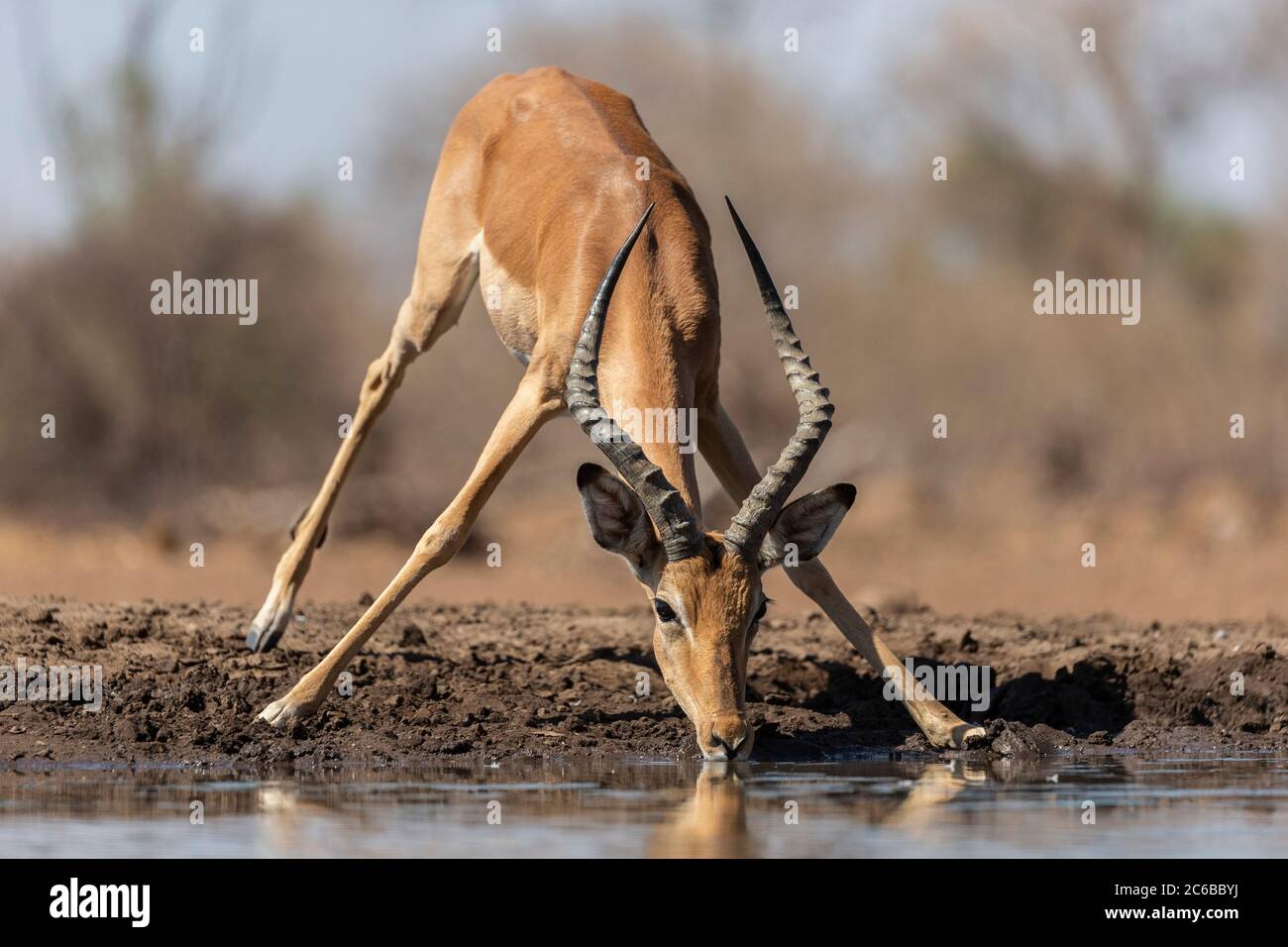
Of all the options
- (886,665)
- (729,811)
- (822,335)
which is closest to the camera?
(729,811)

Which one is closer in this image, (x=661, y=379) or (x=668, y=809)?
(x=668, y=809)

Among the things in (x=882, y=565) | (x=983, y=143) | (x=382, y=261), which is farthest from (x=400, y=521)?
(x=983, y=143)

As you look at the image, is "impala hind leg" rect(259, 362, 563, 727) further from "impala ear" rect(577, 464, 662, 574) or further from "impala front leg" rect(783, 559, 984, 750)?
"impala front leg" rect(783, 559, 984, 750)

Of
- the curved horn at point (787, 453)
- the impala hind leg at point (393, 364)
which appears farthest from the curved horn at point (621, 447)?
the impala hind leg at point (393, 364)

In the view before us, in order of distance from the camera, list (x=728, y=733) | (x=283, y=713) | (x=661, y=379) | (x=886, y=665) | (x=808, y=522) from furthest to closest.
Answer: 1. (x=886, y=665)
2. (x=283, y=713)
3. (x=661, y=379)
4. (x=808, y=522)
5. (x=728, y=733)

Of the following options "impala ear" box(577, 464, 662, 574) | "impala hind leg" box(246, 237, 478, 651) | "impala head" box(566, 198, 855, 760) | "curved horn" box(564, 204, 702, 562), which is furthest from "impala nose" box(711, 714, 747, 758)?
"impala hind leg" box(246, 237, 478, 651)

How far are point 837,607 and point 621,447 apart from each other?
223cm

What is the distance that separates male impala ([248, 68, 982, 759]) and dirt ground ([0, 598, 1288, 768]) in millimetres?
413

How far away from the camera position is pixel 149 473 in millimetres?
26609

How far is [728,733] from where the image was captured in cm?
810

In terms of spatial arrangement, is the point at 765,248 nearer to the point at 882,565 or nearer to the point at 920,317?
the point at 920,317

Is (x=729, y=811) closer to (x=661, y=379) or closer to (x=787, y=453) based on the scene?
(x=787, y=453)

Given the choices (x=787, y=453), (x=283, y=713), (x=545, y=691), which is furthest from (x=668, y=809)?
(x=545, y=691)

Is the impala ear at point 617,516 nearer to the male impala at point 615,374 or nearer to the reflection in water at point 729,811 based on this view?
the male impala at point 615,374
